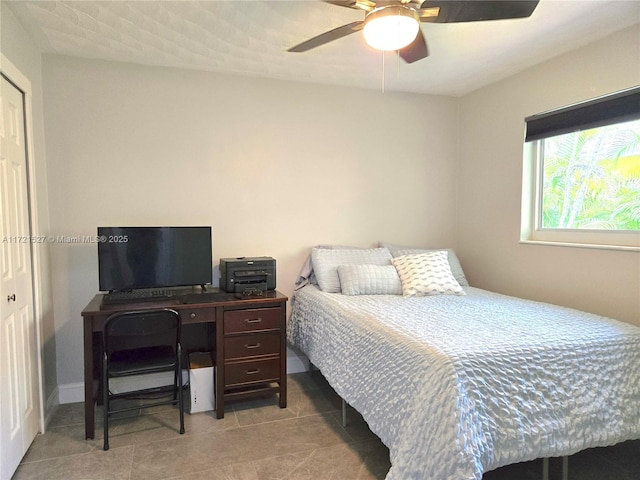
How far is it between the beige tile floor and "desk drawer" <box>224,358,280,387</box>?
21 cm

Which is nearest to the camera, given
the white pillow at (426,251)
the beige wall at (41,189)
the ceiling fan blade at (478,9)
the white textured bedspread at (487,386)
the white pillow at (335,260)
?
the white textured bedspread at (487,386)

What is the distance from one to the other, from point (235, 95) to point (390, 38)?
167 centimetres

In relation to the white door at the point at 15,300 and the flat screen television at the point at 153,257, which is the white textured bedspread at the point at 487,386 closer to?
the flat screen television at the point at 153,257

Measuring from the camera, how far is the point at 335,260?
3195 mm

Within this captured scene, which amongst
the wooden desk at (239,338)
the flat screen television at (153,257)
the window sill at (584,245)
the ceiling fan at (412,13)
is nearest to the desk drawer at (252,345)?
the wooden desk at (239,338)

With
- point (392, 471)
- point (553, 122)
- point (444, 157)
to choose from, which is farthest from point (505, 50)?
point (392, 471)

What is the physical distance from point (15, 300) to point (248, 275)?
4.37ft

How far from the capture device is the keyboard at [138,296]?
2602mm

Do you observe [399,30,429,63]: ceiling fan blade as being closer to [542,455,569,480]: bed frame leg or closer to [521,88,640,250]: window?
[521,88,640,250]: window

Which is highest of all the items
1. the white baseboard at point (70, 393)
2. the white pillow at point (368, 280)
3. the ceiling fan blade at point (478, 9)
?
the ceiling fan blade at point (478, 9)

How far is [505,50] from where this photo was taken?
268 cm

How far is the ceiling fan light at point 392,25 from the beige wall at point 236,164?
5.15 ft

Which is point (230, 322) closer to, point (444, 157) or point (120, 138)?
point (120, 138)

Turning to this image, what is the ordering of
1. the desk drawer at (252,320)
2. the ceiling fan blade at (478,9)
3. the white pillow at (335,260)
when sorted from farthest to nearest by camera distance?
the white pillow at (335,260) < the desk drawer at (252,320) < the ceiling fan blade at (478,9)
